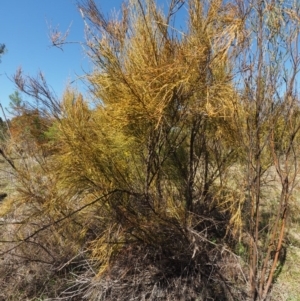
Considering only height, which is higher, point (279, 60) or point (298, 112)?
point (279, 60)

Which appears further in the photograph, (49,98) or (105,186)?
(49,98)

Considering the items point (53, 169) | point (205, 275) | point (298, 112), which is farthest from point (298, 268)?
point (53, 169)

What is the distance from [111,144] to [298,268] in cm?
260

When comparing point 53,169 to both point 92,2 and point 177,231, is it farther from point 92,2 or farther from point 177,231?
point 92,2

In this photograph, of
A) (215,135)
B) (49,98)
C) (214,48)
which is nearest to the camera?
(214,48)

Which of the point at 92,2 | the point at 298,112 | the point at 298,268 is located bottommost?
the point at 298,268

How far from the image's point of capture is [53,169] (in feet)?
11.1

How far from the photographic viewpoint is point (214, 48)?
2.76 metres

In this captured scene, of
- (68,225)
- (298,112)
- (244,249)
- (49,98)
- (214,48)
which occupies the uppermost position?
Answer: (214,48)

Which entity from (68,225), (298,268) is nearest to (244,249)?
(298,268)

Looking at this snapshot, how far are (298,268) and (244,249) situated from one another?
2.18 ft

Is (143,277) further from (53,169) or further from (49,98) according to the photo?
(49,98)

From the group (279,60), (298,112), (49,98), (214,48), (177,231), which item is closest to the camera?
(279,60)

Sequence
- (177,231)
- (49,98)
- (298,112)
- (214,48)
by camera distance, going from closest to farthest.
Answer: (298,112), (214,48), (177,231), (49,98)
